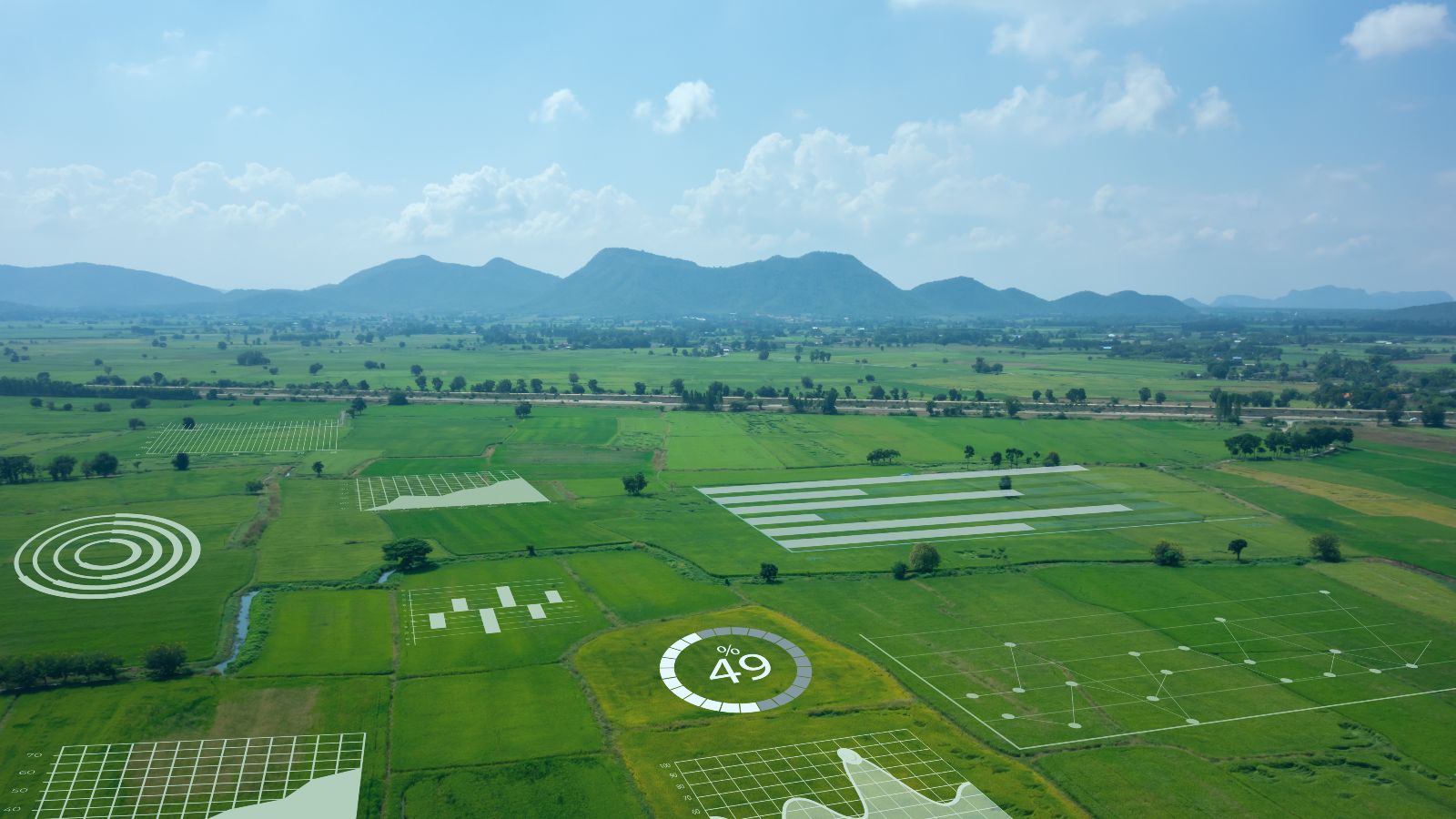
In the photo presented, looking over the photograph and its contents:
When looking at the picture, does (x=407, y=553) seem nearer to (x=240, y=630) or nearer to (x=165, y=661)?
(x=240, y=630)

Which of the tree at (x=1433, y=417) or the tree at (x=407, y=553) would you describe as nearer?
the tree at (x=407, y=553)

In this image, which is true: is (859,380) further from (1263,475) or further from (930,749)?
(930,749)
